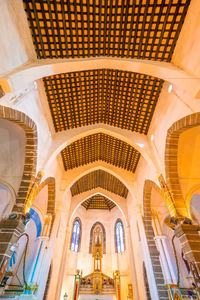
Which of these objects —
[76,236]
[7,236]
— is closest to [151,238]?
[7,236]

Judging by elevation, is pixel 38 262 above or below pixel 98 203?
below

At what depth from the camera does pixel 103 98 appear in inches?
300

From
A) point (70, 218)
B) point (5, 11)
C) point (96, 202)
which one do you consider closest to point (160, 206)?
point (70, 218)

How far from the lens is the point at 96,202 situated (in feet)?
52.3

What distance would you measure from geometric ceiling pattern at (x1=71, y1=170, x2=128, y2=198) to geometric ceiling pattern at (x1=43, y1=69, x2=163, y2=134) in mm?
5141

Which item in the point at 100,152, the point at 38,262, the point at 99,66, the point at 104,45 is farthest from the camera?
the point at 100,152

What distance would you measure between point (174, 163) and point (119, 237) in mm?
11055

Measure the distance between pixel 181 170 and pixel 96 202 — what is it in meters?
10.8

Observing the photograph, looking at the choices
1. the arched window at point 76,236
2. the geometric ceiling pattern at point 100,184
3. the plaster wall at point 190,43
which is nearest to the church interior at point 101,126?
the plaster wall at point 190,43

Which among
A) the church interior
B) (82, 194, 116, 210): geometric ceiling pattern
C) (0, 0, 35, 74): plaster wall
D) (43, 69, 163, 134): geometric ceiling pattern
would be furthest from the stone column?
(82, 194, 116, 210): geometric ceiling pattern

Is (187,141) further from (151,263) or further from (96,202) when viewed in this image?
(96,202)

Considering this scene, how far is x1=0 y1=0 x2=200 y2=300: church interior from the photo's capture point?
14.4ft

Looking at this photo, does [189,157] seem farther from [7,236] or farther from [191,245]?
[7,236]

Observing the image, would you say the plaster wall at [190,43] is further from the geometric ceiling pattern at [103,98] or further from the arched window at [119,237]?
the arched window at [119,237]
